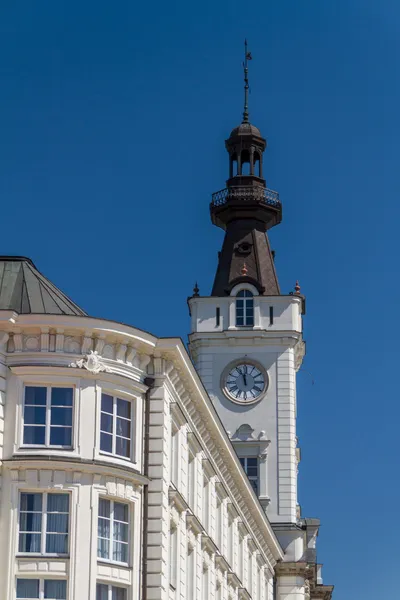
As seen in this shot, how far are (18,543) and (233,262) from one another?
50607 mm

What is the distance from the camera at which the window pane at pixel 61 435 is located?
4272cm

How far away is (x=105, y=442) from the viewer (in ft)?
143

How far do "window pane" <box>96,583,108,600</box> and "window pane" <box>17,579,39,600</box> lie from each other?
6.26 feet

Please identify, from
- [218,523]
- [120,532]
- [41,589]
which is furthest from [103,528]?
[218,523]

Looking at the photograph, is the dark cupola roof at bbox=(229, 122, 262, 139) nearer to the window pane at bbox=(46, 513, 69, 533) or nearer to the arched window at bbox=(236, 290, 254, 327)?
the arched window at bbox=(236, 290, 254, 327)

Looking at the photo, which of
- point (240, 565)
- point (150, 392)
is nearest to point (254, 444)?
point (240, 565)

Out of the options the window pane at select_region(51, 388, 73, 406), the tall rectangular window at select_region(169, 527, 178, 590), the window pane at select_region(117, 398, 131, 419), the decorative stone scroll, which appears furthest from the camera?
the tall rectangular window at select_region(169, 527, 178, 590)

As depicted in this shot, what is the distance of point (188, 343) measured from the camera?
292 ft

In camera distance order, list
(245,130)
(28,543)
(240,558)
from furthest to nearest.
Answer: (245,130) → (240,558) → (28,543)

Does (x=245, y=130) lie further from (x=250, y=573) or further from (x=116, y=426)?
(x=116, y=426)

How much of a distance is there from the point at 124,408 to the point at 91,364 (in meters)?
2.21

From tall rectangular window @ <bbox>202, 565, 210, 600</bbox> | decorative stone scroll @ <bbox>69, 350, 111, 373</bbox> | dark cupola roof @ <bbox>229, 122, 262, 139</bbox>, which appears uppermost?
dark cupola roof @ <bbox>229, 122, 262, 139</bbox>

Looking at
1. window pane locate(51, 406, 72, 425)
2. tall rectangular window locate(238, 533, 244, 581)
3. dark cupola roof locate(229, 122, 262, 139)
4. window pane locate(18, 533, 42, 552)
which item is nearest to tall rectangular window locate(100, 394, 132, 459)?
window pane locate(51, 406, 72, 425)

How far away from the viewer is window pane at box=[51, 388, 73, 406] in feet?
142
